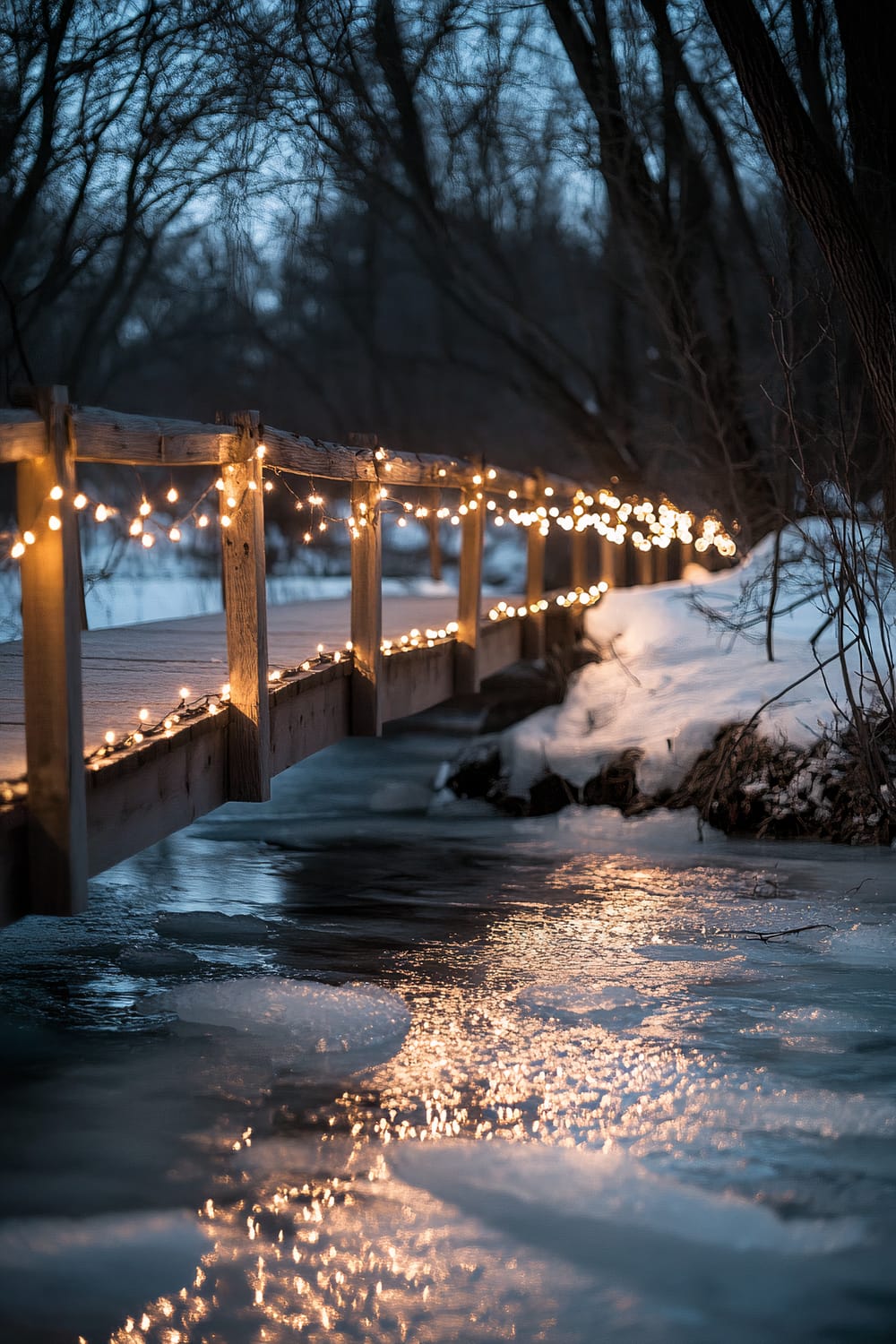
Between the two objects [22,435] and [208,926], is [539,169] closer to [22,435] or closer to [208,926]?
[208,926]

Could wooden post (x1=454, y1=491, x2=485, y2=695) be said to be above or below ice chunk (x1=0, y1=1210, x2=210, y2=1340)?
above

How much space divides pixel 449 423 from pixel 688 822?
20748 millimetres

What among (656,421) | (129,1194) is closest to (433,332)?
(656,421)

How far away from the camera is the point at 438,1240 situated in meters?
3.65

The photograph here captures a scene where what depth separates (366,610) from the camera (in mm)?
7090

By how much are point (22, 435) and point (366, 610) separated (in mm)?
3457

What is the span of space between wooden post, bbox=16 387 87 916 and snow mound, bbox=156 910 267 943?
2589 mm

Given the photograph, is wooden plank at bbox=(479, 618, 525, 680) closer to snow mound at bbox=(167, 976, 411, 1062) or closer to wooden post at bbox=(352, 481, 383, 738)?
wooden post at bbox=(352, 481, 383, 738)

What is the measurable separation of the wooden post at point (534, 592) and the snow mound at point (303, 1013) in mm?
6666

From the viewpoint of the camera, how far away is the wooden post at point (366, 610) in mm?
7074

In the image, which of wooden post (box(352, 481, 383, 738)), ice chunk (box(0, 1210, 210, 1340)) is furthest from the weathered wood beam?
ice chunk (box(0, 1210, 210, 1340))

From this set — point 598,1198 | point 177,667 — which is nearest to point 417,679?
point 177,667

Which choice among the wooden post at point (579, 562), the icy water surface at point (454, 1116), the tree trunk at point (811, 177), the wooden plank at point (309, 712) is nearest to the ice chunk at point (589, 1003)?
the icy water surface at point (454, 1116)

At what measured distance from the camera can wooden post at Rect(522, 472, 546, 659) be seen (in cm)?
1202
